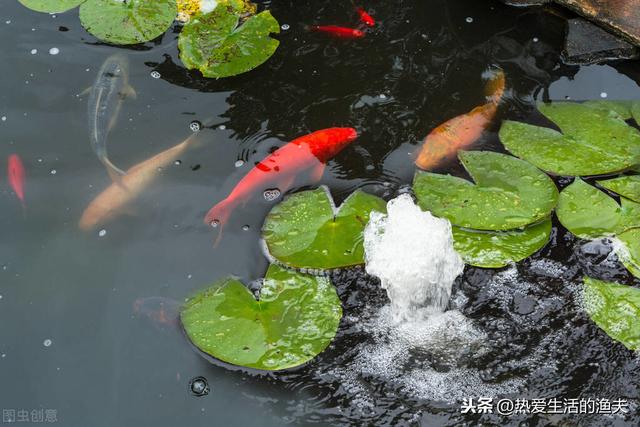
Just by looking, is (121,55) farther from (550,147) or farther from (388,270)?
(550,147)

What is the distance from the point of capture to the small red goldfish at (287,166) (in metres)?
2.72

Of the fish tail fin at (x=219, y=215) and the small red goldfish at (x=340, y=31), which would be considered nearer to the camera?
the fish tail fin at (x=219, y=215)

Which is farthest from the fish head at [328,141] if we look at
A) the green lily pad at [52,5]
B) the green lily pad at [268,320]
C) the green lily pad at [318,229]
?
the green lily pad at [52,5]

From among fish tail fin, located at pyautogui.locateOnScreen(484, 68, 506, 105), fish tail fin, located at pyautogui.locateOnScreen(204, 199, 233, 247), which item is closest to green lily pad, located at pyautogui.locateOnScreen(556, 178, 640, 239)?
fish tail fin, located at pyautogui.locateOnScreen(484, 68, 506, 105)

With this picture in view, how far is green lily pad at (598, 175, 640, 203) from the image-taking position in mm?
2676

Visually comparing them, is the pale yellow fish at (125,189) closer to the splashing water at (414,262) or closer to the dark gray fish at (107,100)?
the dark gray fish at (107,100)

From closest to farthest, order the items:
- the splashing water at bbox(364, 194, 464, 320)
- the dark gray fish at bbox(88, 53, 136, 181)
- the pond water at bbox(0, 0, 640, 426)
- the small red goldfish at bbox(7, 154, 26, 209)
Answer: the pond water at bbox(0, 0, 640, 426) < the splashing water at bbox(364, 194, 464, 320) < the small red goldfish at bbox(7, 154, 26, 209) < the dark gray fish at bbox(88, 53, 136, 181)

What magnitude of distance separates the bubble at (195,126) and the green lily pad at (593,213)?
5.16ft

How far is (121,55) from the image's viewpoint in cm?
330

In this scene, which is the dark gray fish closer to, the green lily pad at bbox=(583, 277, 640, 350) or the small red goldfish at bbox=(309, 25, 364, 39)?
the small red goldfish at bbox=(309, 25, 364, 39)

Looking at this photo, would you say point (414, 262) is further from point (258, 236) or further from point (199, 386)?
point (199, 386)

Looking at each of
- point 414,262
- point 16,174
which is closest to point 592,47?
point 414,262

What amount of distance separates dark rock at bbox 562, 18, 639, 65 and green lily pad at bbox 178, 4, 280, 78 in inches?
56.3

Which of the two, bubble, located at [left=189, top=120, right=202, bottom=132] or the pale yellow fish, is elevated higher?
bubble, located at [left=189, top=120, right=202, bottom=132]
